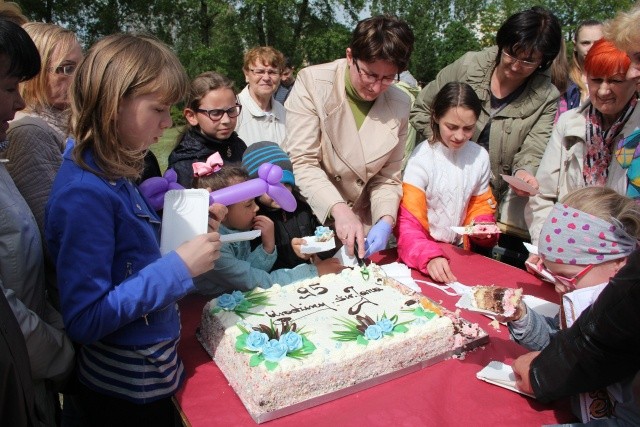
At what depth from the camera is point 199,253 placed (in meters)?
1.47

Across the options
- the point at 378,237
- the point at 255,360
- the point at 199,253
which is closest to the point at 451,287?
the point at 378,237

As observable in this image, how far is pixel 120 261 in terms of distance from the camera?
1.43 m

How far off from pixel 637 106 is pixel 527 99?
75cm

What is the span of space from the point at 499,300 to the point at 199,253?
100 cm

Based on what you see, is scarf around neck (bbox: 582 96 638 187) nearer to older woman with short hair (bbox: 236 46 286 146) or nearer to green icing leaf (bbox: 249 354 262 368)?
green icing leaf (bbox: 249 354 262 368)

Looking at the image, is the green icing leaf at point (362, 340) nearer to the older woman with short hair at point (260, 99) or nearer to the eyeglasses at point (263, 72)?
the older woman with short hair at point (260, 99)

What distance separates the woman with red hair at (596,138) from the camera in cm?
222

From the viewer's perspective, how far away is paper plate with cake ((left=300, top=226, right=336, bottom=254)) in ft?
6.96

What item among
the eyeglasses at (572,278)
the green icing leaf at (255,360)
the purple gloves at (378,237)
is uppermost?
the eyeglasses at (572,278)

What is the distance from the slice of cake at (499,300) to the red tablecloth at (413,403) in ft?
0.65

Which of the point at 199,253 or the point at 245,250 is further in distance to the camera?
the point at 245,250

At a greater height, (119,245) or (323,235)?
(119,245)

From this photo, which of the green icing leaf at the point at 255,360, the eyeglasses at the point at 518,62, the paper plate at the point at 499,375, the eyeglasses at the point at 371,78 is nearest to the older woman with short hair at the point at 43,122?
the green icing leaf at the point at 255,360

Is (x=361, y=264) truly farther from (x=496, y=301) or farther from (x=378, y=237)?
(x=496, y=301)
